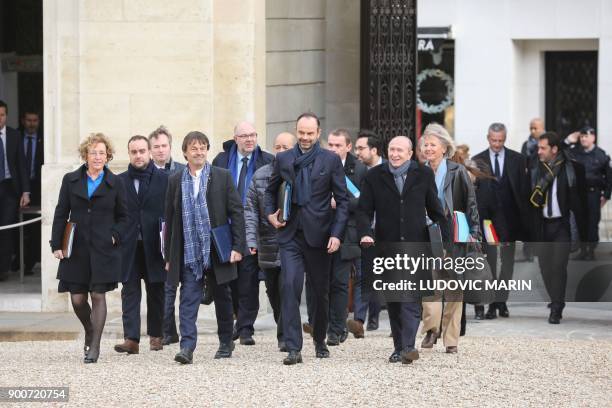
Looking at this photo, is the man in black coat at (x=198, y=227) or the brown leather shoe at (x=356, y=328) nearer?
the man in black coat at (x=198, y=227)

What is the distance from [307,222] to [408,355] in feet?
3.88

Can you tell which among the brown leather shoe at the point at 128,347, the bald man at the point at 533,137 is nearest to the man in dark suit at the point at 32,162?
the brown leather shoe at the point at 128,347

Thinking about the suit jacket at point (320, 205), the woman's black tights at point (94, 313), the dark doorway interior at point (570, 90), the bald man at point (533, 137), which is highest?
the dark doorway interior at point (570, 90)

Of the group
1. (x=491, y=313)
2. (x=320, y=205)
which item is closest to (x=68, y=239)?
(x=320, y=205)

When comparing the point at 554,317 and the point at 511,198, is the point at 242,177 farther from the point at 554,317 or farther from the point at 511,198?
the point at 554,317

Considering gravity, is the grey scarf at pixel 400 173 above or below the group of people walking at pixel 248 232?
above

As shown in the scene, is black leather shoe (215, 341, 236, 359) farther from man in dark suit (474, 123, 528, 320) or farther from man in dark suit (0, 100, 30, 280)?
man in dark suit (0, 100, 30, 280)

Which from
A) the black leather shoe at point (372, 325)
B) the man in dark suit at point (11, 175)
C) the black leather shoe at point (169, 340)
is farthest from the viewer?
the man in dark suit at point (11, 175)

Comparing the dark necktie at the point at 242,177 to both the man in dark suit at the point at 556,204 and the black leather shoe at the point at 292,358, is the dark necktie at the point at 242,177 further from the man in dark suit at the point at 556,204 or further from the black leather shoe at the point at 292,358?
the man in dark suit at the point at 556,204

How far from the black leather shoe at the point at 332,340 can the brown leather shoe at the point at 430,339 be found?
2.25 feet

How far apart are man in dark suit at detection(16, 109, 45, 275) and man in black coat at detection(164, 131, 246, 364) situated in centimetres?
570

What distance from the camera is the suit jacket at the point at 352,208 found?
46.5ft

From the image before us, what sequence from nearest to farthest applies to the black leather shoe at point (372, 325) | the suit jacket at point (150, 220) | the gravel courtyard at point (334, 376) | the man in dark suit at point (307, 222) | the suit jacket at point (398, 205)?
the gravel courtyard at point (334, 376), the suit jacket at point (398, 205), the man in dark suit at point (307, 222), the suit jacket at point (150, 220), the black leather shoe at point (372, 325)

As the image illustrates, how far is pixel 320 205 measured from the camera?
12.8 metres
